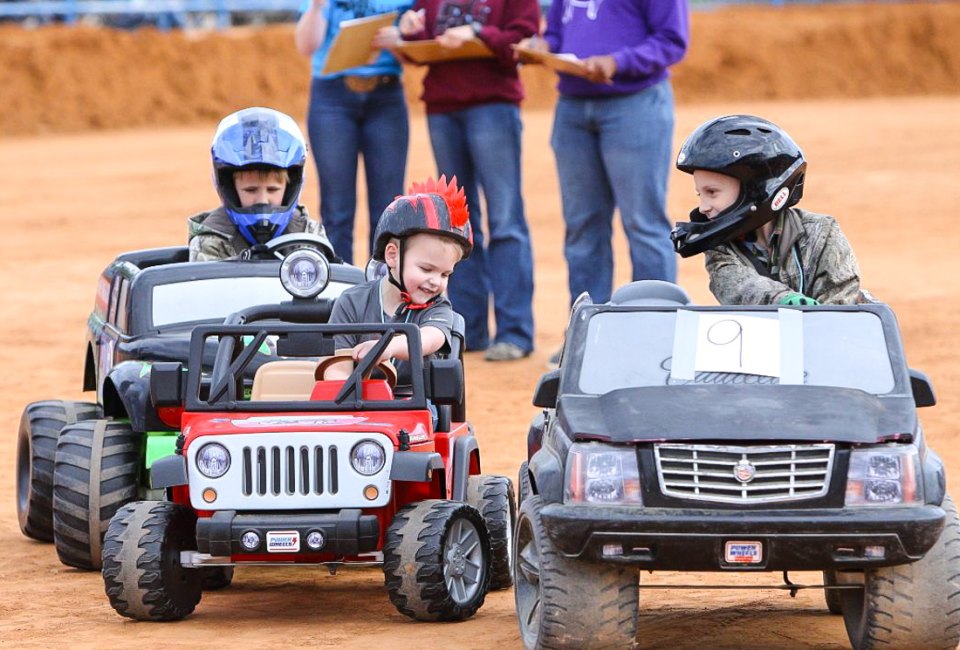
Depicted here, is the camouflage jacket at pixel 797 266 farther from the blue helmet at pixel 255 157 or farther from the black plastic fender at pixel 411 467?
the blue helmet at pixel 255 157

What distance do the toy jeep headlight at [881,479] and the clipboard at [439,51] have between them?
7300 millimetres

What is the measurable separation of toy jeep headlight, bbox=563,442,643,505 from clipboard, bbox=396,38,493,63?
7112 mm

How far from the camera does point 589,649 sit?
5.65m

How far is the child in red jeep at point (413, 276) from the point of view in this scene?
7059 millimetres

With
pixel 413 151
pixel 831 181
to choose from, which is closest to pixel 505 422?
pixel 831 181

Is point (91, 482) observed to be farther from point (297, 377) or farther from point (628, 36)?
point (628, 36)

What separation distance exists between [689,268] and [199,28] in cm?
2132

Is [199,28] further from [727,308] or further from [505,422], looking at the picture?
[727,308]

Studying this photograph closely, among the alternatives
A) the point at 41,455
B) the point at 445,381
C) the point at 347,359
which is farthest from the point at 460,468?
the point at 41,455

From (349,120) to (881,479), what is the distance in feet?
25.7

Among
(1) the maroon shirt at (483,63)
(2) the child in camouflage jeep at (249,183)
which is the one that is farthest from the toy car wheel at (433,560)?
(1) the maroon shirt at (483,63)

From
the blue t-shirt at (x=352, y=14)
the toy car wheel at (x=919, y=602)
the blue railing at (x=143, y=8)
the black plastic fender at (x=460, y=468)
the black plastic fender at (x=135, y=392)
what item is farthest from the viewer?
the blue railing at (x=143, y=8)

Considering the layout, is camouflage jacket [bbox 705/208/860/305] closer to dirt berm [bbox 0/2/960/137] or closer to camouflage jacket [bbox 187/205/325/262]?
camouflage jacket [bbox 187/205/325/262]

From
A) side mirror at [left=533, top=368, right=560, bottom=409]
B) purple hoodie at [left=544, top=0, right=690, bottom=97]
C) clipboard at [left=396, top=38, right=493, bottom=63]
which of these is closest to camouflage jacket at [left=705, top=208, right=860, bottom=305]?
side mirror at [left=533, top=368, right=560, bottom=409]
